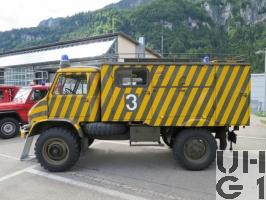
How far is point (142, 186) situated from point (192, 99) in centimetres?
226

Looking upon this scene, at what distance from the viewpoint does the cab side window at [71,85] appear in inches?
274

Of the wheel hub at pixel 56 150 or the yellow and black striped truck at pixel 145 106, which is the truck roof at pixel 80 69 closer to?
the yellow and black striped truck at pixel 145 106

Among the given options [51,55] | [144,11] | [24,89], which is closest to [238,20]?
[144,11]

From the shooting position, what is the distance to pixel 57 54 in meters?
34.5

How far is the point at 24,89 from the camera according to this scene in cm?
1201

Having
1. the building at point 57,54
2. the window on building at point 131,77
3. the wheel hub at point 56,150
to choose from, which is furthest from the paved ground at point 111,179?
the building at point 57,54

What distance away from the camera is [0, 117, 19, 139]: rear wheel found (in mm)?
11180

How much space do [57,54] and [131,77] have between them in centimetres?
2937

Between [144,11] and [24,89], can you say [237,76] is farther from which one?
[144,11]

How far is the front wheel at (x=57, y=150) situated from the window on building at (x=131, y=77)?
1714mm

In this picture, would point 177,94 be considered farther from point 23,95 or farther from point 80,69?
point 23,95

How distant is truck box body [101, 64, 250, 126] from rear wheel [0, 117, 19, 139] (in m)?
5.94

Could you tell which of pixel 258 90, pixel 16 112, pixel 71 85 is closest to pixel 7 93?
pixel 16 112

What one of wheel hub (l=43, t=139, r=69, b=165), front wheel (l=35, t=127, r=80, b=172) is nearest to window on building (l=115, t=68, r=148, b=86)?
front wheel (l=35, t=127, r=80, b=172)
